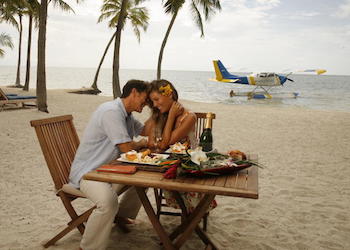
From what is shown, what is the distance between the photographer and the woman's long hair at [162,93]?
2.71 m

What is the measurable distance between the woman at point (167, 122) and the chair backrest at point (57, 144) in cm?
69

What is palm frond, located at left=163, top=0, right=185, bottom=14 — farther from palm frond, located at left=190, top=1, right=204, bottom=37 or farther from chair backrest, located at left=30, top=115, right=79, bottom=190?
chair backrest, located at left=30, top=115, right=79, bottom=190

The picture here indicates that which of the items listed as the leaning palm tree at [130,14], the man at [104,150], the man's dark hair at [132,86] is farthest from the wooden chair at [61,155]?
the leaning palm tree at [130,14]

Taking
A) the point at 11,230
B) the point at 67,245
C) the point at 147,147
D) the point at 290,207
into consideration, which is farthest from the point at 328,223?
the point at 11,230

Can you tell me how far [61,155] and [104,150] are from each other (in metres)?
0.47

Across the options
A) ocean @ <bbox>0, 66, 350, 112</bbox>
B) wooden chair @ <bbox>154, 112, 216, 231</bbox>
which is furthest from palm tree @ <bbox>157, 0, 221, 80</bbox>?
wooden chair @ <bbox>154, 112, 216, 231</bbox>

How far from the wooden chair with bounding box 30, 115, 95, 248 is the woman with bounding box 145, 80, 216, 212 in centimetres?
69

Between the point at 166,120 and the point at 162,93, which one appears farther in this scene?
the point at 166,120

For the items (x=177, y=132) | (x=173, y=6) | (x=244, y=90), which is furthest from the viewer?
(x=244, y=90)

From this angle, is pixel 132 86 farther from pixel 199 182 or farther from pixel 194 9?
pixel 194 9

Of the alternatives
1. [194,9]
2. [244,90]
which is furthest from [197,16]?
[244,90]

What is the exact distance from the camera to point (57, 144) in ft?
8.72

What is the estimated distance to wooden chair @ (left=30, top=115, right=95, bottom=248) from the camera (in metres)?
2.42

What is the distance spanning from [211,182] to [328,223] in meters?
2.01
